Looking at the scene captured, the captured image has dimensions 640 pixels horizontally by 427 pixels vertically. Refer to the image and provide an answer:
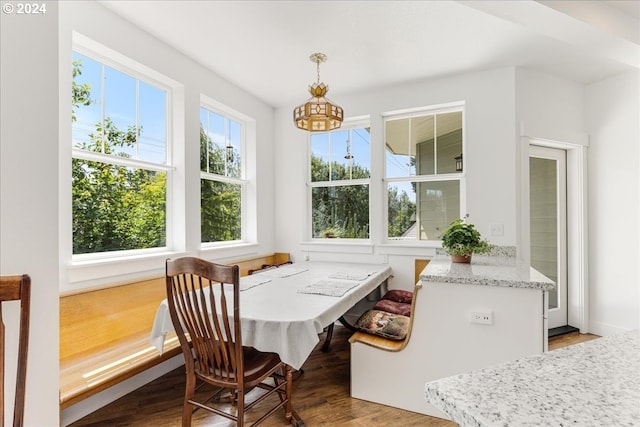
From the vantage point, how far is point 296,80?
11.1 feet

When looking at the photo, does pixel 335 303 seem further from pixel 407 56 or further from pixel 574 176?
pixel 574 176

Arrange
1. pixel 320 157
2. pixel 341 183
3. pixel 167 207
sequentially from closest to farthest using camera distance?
pixel 167 207
pixel 341 183
pixel 320 157

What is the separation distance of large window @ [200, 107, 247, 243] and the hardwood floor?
1.41 metres

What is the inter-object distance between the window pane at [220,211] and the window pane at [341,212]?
940 millimetres

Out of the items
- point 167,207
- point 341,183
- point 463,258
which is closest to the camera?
point 463,258

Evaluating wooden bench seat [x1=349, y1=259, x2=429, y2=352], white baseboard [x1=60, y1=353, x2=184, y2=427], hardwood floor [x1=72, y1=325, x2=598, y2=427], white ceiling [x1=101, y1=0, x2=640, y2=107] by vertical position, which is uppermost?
white ceiling [x1=101, y1=0, x2=640, y2=107]

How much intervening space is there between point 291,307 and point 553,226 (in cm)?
315

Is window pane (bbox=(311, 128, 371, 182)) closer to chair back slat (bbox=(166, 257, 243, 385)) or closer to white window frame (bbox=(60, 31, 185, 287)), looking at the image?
white window frame (bbox=(60, 31, 185, 287))

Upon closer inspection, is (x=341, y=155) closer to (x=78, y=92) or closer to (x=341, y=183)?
(x=341, y=183)

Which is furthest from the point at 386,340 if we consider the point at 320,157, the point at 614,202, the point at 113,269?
the point at 614,202

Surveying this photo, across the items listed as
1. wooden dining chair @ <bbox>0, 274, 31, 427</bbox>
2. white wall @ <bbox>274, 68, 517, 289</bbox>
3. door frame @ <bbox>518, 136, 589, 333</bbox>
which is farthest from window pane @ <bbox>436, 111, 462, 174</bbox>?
wooden dining chair @ <bbox>0, 274, 31, 427</bbox>

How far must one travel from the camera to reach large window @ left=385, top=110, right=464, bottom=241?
3.46m

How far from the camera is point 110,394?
84.7 inches

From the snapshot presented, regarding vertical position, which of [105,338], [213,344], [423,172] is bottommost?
[105,338]
